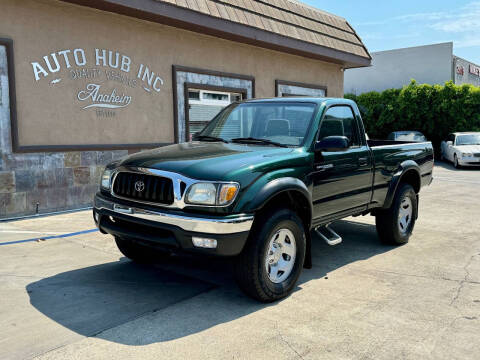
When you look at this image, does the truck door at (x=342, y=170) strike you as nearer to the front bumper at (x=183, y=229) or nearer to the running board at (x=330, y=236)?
the running board at (x=330, y=236)

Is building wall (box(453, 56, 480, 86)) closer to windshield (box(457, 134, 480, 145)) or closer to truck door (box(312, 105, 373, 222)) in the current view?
windshield (box(457, 134, 480, 145))

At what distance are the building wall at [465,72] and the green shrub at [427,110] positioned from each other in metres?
9.36

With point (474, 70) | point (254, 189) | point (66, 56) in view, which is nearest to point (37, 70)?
point (66, 56)

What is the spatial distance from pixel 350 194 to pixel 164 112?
6237 millimetres

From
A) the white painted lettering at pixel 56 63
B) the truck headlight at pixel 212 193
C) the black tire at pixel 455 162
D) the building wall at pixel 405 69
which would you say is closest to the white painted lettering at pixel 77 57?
the white painted lettering at pixel 56 63

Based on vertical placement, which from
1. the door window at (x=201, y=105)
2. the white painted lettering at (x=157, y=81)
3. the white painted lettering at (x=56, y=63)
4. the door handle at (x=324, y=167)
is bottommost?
the door handle at (x=324, y=167)

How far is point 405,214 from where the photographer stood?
6449mm

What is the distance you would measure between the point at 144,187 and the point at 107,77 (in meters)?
5.96

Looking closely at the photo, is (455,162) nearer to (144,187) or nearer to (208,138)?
(208,138)

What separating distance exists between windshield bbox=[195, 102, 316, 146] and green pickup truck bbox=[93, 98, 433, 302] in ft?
0.04

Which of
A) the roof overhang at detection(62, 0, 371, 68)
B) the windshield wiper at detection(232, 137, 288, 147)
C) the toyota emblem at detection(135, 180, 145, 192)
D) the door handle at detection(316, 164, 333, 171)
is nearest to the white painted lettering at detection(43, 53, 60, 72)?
the roof overhang at detection(62, 0, 371, 68)

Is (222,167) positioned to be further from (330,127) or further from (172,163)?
(330,127)

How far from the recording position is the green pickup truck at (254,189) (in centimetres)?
380

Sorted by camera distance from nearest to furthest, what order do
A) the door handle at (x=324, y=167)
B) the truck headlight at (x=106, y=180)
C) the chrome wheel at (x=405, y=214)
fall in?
the truck headlight at (x=106, y=180) → the door handle at (x=324, y=167) → the chrome wheel at (x=405, y=214)
